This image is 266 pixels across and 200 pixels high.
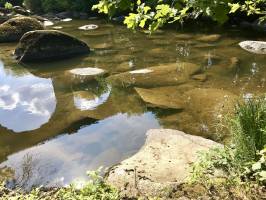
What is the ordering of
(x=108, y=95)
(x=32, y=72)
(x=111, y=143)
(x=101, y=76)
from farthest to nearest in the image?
1. (x=32, y=72)
2. (x=101, y=76)
3. (x=108, y=95)
4. (x=111, y=143)

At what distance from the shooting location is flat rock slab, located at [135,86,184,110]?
32.7 feet

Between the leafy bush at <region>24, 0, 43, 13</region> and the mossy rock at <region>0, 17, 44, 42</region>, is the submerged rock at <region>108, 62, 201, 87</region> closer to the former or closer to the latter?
the mossy rock at <region>0, 17, 44, 42</region>

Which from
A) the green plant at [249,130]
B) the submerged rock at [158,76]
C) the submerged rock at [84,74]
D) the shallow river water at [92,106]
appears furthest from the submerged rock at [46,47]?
the green plant at [249,130]

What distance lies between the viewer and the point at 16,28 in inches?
879

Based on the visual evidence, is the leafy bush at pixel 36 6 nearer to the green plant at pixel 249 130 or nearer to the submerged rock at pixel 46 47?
the submerged rock at pixel 46 47

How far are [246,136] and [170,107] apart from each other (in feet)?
15.3

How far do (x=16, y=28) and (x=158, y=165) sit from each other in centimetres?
1821

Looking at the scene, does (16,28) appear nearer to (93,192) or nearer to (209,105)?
(209,105)

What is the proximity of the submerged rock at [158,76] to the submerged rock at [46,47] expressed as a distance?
15.0ft

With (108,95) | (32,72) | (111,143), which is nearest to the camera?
(111,143)

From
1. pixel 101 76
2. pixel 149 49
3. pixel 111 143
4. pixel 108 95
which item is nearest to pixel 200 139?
pixel 111 143

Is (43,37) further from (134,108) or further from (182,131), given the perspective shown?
(182,131)

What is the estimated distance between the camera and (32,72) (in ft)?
49.8

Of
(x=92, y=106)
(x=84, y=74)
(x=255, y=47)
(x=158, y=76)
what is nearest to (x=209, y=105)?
(x=92, y=106)
